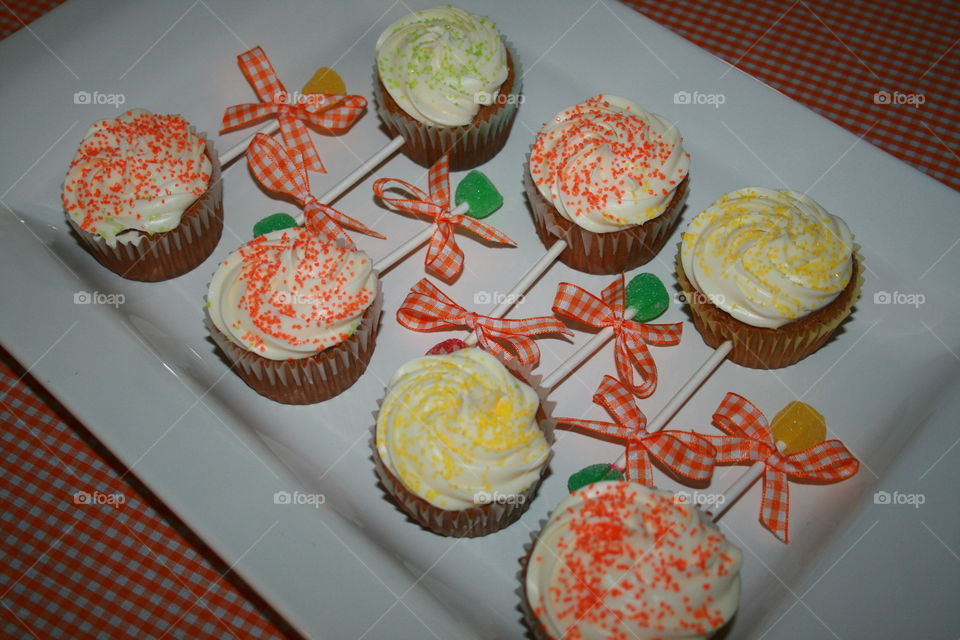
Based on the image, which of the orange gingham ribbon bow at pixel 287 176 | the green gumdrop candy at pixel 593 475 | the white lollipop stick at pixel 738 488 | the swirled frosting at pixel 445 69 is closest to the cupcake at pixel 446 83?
the swirled frosting at pixel 445 69

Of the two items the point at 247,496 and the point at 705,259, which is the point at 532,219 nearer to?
the point at 705,259

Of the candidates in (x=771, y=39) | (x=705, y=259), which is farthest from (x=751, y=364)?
(x=771, y=39)

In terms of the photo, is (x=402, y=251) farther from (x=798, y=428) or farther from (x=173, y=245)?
(x=798, y=428)

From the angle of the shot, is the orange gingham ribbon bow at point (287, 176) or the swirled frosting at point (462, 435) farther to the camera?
the orange gingham ribbon bow at point (287, 176)

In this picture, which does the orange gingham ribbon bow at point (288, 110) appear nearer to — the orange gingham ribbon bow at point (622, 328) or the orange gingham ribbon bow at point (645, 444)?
the orange gingham ribbon bow at point (622, 328)

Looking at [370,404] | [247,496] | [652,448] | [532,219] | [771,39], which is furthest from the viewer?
[771,39]

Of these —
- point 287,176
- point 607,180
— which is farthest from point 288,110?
point 607,180
